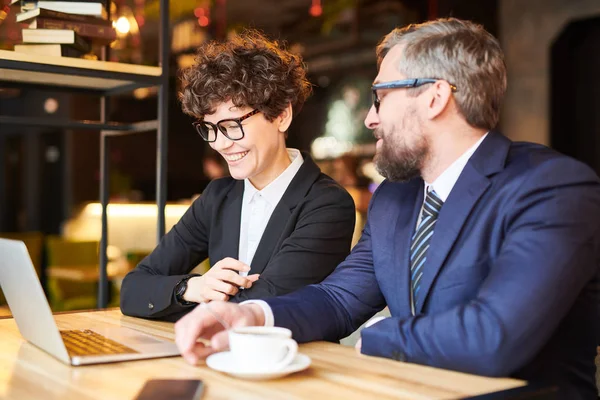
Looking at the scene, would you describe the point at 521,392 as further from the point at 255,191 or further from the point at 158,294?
the point at 255,191

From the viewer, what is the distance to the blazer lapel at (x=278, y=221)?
2.23m

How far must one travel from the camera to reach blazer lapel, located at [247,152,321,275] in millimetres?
2227

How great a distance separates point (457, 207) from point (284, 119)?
0.85 metres

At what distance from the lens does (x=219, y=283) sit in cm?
190

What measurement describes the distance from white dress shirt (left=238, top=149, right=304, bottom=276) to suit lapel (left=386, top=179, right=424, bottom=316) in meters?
0.55

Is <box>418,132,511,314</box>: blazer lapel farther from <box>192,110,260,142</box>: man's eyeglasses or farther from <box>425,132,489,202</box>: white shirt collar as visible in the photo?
<box>192,110,260,142</box>: man's eyeglasses

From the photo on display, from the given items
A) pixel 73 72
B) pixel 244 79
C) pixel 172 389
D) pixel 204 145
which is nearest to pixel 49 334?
pixel 172 389

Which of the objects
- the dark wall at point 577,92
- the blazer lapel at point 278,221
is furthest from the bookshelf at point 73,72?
the dark wall at point 577,92

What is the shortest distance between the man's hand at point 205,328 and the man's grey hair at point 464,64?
2.26 ft

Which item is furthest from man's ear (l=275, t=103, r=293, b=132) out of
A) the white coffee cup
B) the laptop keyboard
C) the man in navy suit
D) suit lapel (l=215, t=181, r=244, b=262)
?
the white coffee cup

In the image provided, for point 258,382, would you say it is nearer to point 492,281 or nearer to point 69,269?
point 492,281

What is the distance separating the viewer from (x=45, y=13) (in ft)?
8.43

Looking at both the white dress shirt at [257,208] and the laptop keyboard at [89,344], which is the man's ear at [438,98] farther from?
the laptop keyboard at [89,344]

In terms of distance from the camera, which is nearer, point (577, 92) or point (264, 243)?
point (264, 243)
